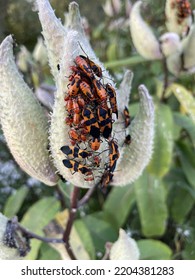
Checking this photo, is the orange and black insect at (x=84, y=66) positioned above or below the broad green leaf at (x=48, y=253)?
above

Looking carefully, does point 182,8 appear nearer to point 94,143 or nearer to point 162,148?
point 162,148

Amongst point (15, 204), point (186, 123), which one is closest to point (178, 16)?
point (186, 123)

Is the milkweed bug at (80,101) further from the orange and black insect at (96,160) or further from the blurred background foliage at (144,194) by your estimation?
the blurred background foliage at (144,194)

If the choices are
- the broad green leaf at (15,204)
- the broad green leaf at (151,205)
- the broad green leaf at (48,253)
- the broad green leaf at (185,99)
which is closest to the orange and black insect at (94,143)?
the broad green leaf at (185,99)

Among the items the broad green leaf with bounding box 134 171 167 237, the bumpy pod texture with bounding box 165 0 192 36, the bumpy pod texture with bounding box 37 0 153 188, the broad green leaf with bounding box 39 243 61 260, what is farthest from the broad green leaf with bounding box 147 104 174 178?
the bumpy pod texture with bounding box 37 0 153 188

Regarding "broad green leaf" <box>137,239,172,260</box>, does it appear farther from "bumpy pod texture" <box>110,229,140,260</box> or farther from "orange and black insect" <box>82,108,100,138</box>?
"orange and black insect" <box>82,108,100,138</box>

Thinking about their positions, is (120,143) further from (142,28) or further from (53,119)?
(142,28)
